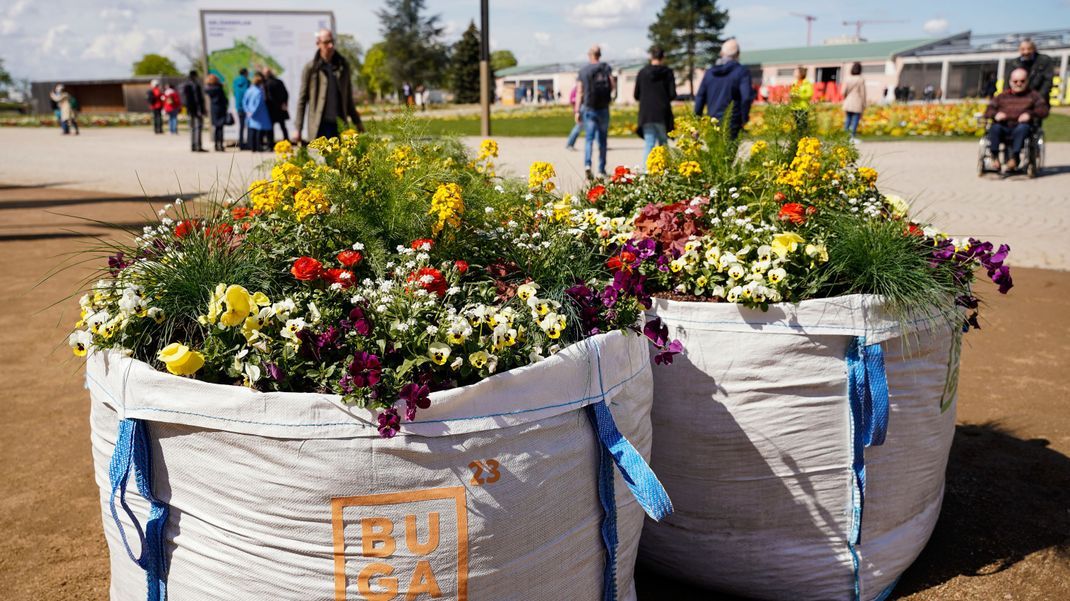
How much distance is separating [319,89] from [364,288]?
20.6 ft

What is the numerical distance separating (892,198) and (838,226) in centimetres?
76

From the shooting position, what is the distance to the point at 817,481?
237 centimetres

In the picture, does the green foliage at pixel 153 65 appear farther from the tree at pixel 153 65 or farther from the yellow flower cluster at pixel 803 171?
the yellow flower cluster at pixel 803 171

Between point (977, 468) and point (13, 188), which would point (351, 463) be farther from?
point (13, 188)

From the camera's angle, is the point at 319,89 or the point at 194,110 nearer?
the point at 319,89

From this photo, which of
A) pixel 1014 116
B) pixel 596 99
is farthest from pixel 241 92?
pixel 1014 116

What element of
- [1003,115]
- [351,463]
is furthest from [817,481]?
[1003,115]

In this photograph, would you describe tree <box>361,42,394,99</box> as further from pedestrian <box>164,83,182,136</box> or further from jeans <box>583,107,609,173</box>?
jeans <box>583,107,609,173</box>

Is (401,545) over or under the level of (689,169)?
under

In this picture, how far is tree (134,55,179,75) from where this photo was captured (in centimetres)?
9700

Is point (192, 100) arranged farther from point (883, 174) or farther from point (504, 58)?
point (504, 58)

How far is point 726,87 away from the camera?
8875 mm

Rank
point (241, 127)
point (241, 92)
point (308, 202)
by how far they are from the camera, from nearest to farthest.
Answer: point (308, 202) → point (241, 92) → point (241, 127)

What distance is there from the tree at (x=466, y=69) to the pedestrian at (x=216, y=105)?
49641mm
